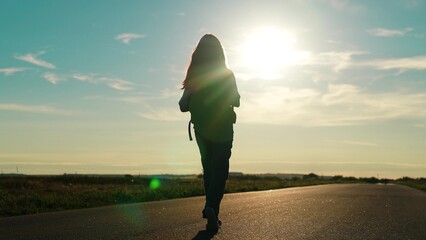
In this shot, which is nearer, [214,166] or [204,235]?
[204,235]

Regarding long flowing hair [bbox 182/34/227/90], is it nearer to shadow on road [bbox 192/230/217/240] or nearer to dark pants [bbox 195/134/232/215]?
dark pants [bbox 195/134/232/215]

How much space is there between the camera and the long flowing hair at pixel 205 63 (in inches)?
300

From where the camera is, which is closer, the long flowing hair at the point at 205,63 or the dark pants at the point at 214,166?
the dark pants at the point at 214,166

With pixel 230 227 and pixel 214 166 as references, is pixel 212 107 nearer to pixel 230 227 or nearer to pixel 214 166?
pixel 214 166

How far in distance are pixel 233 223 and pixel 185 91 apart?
2053 millimetres

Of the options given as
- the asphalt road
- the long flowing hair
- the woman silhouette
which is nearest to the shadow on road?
the asphalt road

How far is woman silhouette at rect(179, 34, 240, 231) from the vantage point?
750 cm

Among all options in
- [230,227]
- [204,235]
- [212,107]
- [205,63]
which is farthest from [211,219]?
[205,63]

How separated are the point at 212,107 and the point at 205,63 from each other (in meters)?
0.57

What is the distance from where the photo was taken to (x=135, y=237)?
6531 mm

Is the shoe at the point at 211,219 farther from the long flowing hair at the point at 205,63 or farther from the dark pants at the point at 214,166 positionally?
the long flowing hair at the point at 205,63

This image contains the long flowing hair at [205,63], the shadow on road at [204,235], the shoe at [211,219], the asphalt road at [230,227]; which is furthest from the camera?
the long flowing hair at [205,63]

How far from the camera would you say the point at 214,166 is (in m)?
7.46

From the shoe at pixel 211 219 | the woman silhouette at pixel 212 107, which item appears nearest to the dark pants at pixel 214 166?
the woman silhouette at pixel 212 107
